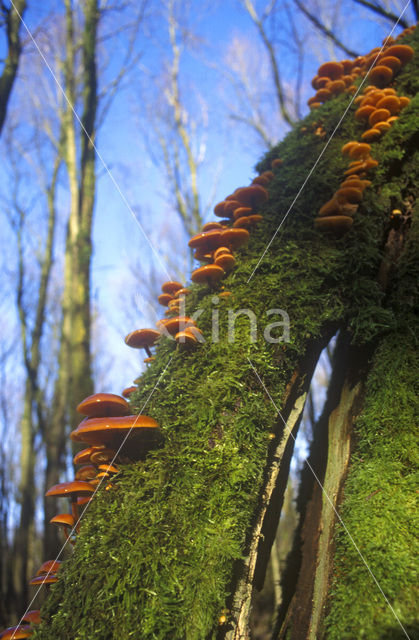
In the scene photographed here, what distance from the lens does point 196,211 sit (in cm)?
1409

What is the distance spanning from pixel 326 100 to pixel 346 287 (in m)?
2.51

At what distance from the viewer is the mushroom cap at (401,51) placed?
346cm

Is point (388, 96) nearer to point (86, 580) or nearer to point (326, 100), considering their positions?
point (326, 100)

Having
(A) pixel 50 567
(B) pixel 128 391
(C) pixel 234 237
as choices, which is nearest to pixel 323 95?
(C) pixel 234 237

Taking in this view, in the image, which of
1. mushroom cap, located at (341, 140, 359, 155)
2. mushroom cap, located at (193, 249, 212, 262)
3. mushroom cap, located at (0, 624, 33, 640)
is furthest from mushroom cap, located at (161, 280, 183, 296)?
mushroom cap, located at (0, 624, 33, 640)

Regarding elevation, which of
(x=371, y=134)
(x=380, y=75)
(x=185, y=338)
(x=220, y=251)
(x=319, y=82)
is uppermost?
(x=319, y=82)

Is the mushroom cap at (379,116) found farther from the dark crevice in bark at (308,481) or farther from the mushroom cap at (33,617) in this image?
the mushroom cap at (33,617)

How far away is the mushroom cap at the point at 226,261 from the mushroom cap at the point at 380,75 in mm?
2374

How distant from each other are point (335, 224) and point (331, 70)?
246cm

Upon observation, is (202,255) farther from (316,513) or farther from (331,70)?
(331,70)

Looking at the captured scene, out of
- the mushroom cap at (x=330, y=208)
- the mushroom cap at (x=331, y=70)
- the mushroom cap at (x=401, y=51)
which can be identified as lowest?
the mushroom cap at (x=330, y=208)

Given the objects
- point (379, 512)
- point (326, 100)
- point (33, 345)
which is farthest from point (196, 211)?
point (379, 512)

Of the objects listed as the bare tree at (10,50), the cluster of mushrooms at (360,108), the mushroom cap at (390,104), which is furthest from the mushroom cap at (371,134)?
the bare tree at (10,50)

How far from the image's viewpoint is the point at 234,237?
2.88 m
